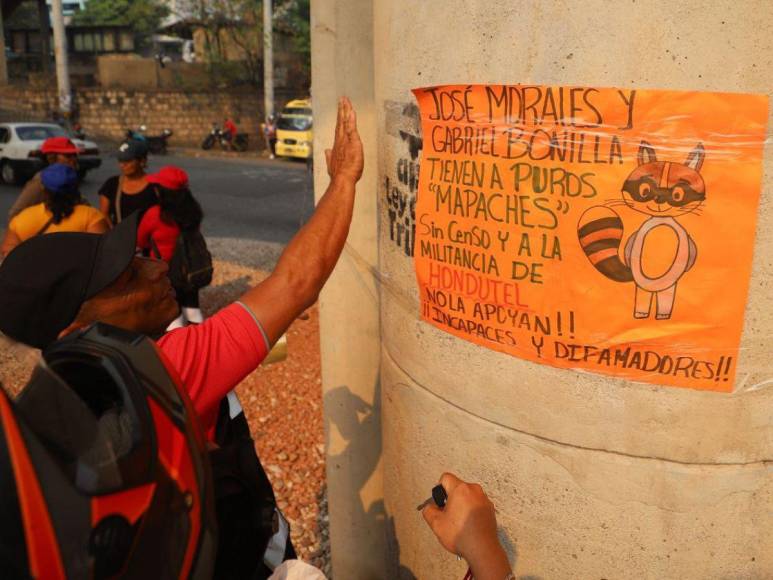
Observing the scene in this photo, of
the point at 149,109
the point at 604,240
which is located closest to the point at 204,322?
the point at 604,240

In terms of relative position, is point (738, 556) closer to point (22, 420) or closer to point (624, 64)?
point (624, 64)

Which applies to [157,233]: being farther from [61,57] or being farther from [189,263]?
[61,57]

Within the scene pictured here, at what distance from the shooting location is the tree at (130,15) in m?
51.7

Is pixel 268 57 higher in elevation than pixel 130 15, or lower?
lower

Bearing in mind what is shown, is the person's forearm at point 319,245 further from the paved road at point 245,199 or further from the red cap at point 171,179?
the red cap at point 171,179

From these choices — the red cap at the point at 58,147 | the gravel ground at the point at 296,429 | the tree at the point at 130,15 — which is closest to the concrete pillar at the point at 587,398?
the gravel ground at the point at 296,429

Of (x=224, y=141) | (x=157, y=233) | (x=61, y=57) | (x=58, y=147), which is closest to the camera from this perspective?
(x=157, y=233)

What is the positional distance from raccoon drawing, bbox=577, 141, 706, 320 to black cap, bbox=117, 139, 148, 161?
16.0ft

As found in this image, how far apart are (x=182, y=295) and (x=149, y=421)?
5049 millimetres

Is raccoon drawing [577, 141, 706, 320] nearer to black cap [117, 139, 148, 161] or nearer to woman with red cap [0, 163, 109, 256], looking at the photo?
woman with red cap [0, 163, 109, 256]

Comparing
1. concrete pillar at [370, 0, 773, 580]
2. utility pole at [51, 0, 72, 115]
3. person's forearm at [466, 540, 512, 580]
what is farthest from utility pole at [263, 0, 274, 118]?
person's forearm at [466, 540, 512, 580]

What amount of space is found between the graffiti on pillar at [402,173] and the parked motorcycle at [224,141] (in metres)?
29.3

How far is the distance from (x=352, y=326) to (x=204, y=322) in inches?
60.1

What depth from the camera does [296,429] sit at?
5.19 metres
